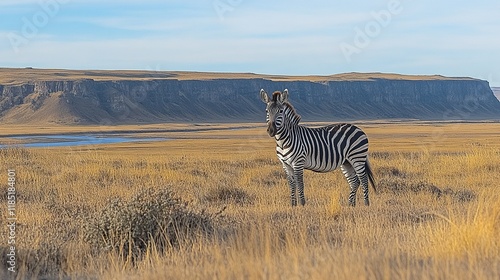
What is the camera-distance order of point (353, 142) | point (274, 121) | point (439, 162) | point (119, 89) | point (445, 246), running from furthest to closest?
point (119, 89) → point (439, 162) → point (353, 142) → point (274, 121) → point (445, 246)

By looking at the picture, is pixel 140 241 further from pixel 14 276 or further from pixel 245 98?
pixel 245 98

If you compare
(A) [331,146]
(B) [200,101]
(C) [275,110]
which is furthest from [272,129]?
(B) [200,101]

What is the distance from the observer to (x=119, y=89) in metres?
149

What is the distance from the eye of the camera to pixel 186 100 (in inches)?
6265

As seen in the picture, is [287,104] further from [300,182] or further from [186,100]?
[186,100]

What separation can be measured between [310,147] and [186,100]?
147 m

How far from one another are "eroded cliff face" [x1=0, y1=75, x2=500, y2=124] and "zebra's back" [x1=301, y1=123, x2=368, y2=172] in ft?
371

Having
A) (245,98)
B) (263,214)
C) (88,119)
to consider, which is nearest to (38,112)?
(88,119)

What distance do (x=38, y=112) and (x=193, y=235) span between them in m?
126

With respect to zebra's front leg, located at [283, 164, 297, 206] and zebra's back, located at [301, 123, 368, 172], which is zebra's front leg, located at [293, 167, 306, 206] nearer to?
zebra's front leg, located at [283, 164, 297, 206]

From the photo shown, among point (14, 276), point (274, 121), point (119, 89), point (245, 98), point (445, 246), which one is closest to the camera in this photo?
point (445, 246)

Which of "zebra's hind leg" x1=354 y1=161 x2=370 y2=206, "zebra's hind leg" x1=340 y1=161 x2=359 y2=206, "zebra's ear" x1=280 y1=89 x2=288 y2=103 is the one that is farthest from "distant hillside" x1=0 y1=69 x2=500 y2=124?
"zebra's ear" x1=280 y1=89 x2=288 y2=103

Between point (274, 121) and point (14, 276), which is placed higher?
point (274, 121)

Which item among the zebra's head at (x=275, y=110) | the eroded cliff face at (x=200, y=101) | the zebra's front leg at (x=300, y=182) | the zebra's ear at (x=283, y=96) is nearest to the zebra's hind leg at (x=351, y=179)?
the zebra's front leg at (x=300, y=182)
